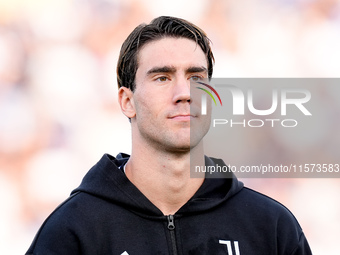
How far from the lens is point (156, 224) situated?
176cm

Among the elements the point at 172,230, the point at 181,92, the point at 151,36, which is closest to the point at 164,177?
the point at 172,230

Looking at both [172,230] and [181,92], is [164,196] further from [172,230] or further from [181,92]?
[181,92]

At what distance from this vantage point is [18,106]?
4.26 meters

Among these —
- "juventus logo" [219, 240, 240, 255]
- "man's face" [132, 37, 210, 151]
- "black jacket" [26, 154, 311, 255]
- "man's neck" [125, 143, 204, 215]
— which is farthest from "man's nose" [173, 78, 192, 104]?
"juventus logo" [219, 240, 240, 255]

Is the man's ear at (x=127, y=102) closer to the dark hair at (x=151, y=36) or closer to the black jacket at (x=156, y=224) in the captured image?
the dark hair at (x=151, y=36)

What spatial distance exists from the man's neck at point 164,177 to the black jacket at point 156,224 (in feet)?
0.12

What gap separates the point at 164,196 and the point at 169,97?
0.32 metres

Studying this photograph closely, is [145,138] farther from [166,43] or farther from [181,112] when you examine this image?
[166,43]

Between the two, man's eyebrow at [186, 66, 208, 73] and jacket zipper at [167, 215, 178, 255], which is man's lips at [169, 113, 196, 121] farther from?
jacket zipper at [167, 215, 178, 255]

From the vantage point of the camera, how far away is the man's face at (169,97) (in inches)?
68.3

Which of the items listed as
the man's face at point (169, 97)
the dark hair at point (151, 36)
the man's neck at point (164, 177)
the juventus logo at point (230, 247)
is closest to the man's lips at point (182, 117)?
the man's face at point (169, 97)

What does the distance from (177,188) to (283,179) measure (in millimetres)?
2993

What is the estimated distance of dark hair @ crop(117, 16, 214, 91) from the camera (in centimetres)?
191

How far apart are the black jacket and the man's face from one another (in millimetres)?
186
